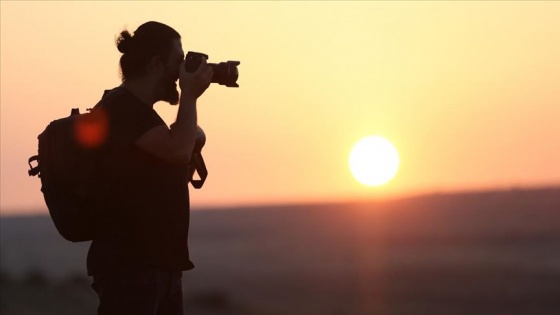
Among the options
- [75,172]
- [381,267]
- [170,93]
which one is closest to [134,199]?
[75,172]

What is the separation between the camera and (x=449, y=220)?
5059 centimetres

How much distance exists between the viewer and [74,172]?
6.05m

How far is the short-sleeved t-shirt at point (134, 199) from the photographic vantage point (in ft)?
20.1

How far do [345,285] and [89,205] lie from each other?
13207 mm

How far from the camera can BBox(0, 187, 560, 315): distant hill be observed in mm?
16062

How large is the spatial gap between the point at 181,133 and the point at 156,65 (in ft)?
1.11

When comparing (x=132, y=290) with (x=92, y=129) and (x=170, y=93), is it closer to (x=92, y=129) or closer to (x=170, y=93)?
(x=92, y=129)

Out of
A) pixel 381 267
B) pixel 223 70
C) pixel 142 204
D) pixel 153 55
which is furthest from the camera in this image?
pixel 381 267

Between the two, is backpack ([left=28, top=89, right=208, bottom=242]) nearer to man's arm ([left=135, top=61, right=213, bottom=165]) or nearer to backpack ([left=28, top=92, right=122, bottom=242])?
backpack ([left=28, top=92, right=122, bottom=242])

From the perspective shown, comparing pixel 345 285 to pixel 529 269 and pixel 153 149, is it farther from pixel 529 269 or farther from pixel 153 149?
pixel 153 149

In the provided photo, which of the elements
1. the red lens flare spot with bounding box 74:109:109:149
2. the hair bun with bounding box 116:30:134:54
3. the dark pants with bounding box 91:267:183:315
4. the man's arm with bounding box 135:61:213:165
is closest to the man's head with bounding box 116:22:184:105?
the hair bun with bounding box 116:30:134:54

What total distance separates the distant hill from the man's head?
804cm

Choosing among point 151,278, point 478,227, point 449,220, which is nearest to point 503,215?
point 449,220

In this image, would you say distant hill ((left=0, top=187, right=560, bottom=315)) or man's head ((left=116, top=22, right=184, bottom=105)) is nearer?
man's head ((left=116, top=22, right=184, bottom=105))
